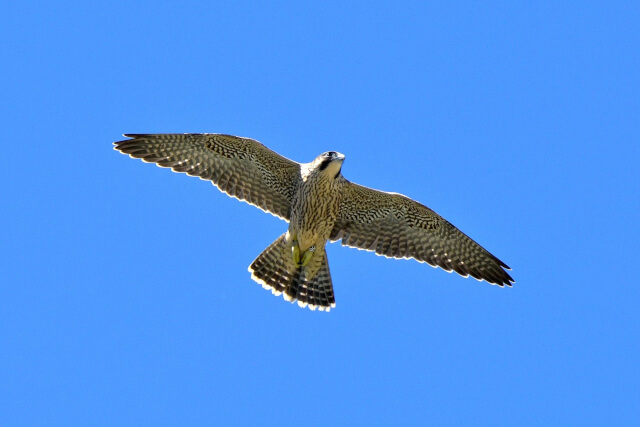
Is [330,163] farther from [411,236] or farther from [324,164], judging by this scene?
[411,236]

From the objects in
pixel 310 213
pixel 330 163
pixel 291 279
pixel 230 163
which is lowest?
pixel 291 279

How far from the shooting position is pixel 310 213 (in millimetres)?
12477

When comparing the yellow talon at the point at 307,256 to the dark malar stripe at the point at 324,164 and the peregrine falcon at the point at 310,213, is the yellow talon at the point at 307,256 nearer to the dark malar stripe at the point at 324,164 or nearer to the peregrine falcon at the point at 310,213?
the peregrine falcon at the point at 310,213

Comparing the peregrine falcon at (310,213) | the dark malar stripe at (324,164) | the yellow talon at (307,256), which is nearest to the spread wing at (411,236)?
the peregrine falcon at (310,213)

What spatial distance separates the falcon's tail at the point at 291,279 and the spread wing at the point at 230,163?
0.67 meters

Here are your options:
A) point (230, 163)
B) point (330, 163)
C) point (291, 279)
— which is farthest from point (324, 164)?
point (291, 279)

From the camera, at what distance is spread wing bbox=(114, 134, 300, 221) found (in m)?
12.5

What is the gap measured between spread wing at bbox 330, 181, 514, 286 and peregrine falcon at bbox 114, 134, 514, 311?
0.04 feet

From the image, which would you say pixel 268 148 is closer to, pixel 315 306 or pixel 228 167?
pixel 228 167

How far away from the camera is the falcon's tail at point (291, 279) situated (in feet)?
43.2

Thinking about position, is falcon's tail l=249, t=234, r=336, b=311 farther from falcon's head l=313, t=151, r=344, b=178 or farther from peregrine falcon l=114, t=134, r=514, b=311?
falcon's head l=313, t=151, r=344, b=178

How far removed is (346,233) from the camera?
13.2m

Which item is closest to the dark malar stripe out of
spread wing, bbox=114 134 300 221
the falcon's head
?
the falcon's head

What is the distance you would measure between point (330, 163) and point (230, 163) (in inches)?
58.5
